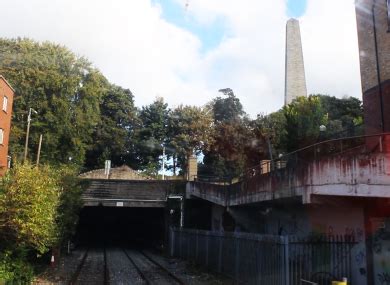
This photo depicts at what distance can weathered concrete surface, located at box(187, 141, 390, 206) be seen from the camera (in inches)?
412

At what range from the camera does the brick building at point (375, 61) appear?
15.9m

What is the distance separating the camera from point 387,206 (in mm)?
11875

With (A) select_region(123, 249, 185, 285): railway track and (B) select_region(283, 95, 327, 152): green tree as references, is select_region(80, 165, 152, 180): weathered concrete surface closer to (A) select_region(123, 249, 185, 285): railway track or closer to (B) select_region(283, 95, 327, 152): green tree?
Result: (B) select_region(283, 95, 327, 152): green tree

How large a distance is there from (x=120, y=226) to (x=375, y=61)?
129ft

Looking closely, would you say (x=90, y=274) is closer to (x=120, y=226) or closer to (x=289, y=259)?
(x=289, y=259)

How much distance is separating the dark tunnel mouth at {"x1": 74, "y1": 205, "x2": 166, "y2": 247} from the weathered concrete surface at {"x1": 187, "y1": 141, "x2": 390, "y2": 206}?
21123mm

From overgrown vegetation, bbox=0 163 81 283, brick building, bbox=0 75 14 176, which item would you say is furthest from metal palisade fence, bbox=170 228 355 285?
brick building, bbox=0 75 14 176

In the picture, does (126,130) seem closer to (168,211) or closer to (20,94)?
(20,94)

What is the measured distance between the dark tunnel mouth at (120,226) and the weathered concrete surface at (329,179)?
21.1m

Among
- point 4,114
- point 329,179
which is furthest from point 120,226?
point 329,179

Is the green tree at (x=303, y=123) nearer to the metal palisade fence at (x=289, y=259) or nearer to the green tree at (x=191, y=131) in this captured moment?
the green tree at (x=191, y=131)

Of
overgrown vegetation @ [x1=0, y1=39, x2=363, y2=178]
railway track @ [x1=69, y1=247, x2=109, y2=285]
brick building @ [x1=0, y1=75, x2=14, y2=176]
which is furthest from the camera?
overgrown vegetation @ [x1=0, y1=39, x2=363, y2=178]

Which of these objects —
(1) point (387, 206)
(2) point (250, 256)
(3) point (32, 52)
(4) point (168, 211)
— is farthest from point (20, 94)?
(1) point (387, 206)

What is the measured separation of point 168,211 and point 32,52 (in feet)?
102
